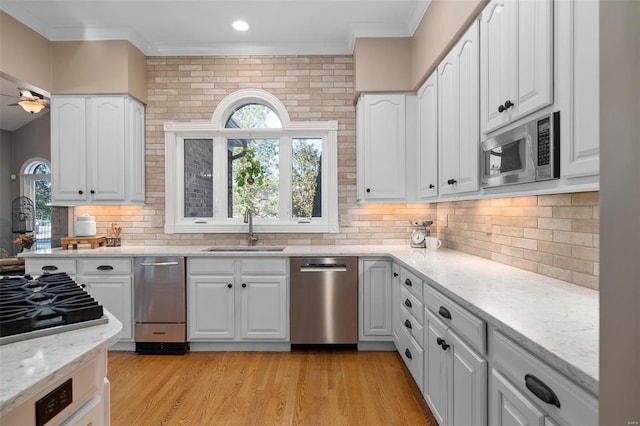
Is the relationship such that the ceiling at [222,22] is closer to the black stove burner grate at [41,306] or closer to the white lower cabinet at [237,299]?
the white lower cabinet at [237,299]

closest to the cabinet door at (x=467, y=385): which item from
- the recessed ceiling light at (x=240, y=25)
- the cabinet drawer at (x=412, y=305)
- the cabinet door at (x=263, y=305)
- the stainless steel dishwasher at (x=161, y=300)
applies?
the cabinet drawer at (x=412, y=305)

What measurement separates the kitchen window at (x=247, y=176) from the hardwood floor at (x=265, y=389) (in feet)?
4.54

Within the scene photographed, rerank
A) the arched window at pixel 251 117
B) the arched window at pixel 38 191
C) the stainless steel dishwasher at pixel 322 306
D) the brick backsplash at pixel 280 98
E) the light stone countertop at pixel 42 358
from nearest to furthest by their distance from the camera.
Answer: the light stone countertop at pixel 42 358 < the stainless steel dishwasher at pixel 322 306 < the brick backsplash at pixel 280 98 < the arched window at pixel 251 117 < the arched window at pixel 38 191

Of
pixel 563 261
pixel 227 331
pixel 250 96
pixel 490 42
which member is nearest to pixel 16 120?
pixel 250 96

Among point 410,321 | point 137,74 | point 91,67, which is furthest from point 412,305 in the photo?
point 91,67

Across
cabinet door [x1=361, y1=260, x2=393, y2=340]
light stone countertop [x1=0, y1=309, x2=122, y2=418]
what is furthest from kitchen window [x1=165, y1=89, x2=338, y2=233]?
light stone countertop [x1=0, y1=309, x2=122, y2=418]

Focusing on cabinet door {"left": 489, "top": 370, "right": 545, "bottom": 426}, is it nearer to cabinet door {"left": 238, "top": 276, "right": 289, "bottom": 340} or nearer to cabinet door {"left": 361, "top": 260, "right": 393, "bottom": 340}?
cabinet door {"left": 361, "top": 260, "right": 393, "bottom": 340}

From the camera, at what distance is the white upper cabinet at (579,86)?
1.17 meters

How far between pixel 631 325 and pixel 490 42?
6.35 ft

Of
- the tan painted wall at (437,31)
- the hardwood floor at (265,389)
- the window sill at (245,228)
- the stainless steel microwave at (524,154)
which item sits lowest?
the hardwood floor at (265,389)

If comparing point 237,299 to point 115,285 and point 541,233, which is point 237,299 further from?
point 541,233

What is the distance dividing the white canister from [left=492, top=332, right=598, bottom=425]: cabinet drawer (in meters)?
3.82

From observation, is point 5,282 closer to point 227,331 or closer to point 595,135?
point 227,331

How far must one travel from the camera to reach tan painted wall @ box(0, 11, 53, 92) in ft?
9.80
